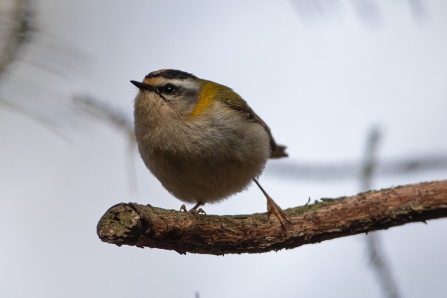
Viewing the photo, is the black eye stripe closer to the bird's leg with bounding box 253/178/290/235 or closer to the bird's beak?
the bird's beak

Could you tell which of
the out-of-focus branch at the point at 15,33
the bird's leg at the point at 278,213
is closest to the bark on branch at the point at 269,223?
the bird's leg at the point at 278,213

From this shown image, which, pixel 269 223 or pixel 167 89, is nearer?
pixel 269 223

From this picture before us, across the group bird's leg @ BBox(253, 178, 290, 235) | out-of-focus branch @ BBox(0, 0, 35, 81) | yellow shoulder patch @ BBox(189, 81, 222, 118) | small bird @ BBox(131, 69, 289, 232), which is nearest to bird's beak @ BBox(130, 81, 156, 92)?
small bird @ BBox(131, 69, 289, 232)

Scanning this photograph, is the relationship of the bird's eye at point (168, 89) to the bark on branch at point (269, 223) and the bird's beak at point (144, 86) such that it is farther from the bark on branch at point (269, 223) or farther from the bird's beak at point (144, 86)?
the bark on branch at point (269, 223)

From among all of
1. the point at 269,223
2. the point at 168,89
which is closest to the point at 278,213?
the point at 269,223

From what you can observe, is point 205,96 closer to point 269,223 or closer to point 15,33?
point 269,223

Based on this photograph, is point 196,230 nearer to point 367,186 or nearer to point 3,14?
point 367,186
